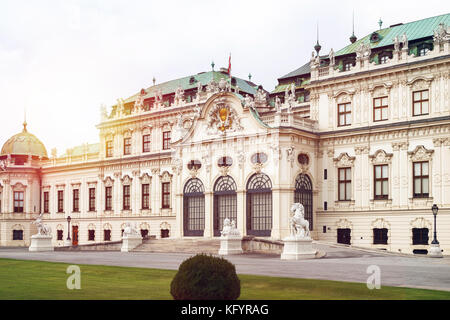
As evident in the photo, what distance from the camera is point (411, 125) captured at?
45.6 meters

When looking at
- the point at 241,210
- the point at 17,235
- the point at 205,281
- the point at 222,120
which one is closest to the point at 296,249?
the point at 241,210

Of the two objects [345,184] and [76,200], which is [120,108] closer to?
[76,200]

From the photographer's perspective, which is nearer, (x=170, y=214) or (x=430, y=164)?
(x=430, y=164)

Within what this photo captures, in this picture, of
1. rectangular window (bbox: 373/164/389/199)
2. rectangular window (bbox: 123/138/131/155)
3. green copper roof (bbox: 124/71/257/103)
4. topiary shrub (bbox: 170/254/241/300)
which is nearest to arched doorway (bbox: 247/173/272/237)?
rectangular window (bbox: 373/164/389/199)

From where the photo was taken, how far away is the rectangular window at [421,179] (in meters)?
44.9

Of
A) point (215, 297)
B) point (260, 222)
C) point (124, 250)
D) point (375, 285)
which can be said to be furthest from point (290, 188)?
point (215, 297)

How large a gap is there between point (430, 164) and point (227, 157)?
15654mm

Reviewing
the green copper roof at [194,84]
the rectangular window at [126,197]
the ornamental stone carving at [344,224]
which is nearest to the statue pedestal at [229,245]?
the ornamental stone carving at [344,224]

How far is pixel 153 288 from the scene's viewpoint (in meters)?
18.9

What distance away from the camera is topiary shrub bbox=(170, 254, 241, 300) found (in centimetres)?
1327

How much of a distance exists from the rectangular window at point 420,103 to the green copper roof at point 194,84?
20.5 meters

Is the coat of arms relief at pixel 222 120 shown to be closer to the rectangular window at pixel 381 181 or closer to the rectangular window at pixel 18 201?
the rectangular window at pixel 381 181

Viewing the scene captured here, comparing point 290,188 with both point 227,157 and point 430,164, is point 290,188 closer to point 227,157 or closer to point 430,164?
point 227,157

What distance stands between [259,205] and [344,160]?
7.46 metres
